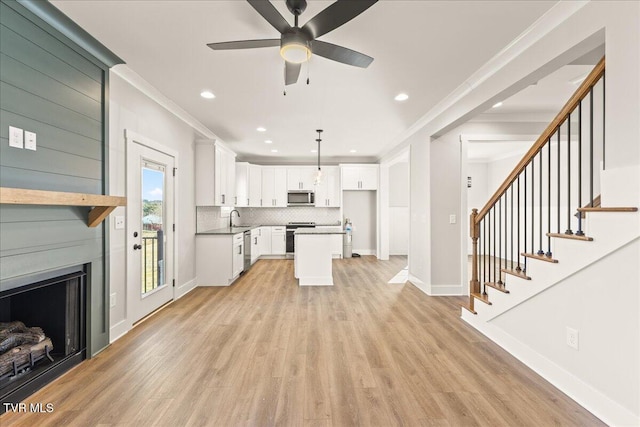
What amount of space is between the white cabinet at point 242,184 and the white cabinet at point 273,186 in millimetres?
491

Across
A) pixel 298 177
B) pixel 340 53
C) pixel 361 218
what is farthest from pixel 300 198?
pixel 340 53

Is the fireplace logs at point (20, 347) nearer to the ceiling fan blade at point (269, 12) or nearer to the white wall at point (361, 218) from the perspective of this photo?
the ceiling fan blade at point (269, 12)

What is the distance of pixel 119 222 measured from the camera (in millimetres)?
2934

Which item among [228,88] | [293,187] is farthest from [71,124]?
[293,187]

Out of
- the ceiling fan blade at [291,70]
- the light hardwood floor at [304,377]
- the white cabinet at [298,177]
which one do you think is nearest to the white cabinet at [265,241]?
the white cabinet at [298,177]

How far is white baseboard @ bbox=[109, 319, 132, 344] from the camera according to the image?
9.25 feet

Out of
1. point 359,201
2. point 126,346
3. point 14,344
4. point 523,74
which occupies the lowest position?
point 126,346

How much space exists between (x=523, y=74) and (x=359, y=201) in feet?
19.1


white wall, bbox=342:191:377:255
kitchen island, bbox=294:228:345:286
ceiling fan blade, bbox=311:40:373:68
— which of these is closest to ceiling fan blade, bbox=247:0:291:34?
ceiling fan blade, bbox=311:40:373:68

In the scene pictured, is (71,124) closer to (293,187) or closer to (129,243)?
(129,243)

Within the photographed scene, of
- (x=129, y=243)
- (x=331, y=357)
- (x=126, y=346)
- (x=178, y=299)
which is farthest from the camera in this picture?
(x=178, y=299)

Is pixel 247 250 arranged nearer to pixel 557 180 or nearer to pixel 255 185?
pixel 255 185

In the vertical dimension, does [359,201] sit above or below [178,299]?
above

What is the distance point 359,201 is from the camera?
8.20 metres
